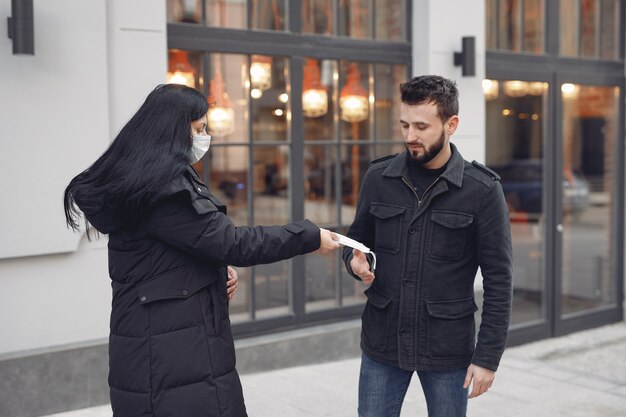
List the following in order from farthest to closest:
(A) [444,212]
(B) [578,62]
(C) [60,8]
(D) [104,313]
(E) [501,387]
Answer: (B) [578,62]
(E) [501,387]
(D) [104,313]
(C) [60,8]
(A) [444,212]

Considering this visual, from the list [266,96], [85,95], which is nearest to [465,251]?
[85,95]

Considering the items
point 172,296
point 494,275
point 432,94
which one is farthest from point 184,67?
point 494,275

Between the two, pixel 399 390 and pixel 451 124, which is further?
pixel 399 390

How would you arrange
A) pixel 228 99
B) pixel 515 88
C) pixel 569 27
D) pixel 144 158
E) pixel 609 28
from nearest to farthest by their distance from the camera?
pixel 144 158 → pixel 228 99 → pixel 515 88 → pixel 569 27 → pixel 609 28

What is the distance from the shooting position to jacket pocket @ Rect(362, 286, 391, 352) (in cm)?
326

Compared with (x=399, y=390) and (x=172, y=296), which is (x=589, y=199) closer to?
(x=399, y=390)

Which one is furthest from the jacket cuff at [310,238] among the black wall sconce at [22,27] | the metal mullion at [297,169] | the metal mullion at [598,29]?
the metal mullion at [598,29]

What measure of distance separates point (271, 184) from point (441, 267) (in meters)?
3.07

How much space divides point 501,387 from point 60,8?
4031mm

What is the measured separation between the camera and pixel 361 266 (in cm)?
315

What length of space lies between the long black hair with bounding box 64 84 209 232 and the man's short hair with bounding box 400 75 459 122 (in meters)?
0.86

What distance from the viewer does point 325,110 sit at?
632cm

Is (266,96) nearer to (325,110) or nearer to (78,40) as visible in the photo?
(325,110)

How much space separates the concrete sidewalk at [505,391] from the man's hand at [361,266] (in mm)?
2244
